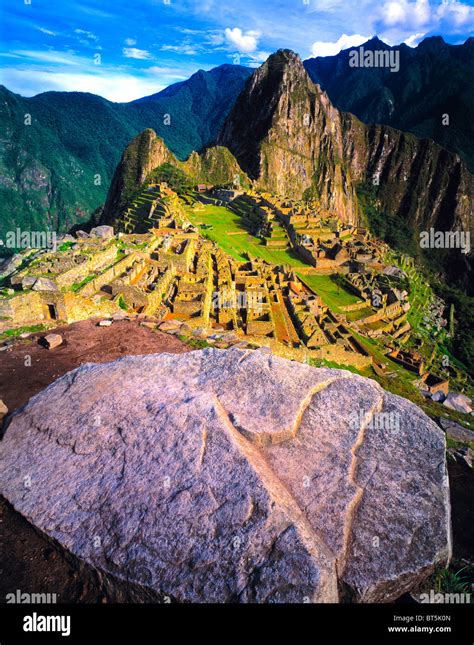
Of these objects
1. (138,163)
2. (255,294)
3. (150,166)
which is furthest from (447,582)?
(138,163)

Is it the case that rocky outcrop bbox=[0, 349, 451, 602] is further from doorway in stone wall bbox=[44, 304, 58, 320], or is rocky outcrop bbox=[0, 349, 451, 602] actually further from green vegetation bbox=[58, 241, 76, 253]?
green vegetation bbox=[58, 241, 76, 253]

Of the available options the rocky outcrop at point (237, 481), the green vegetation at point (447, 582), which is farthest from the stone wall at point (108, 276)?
the green vegetation at point (447, 582)

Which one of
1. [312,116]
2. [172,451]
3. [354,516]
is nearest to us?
[354,516]

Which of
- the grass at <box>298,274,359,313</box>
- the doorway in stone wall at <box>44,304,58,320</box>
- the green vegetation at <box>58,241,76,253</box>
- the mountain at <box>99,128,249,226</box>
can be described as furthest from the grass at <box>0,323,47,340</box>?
the mountain at <box>99,128,249,226</box>

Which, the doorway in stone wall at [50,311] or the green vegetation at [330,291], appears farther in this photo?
the green vegetation at [330,291]

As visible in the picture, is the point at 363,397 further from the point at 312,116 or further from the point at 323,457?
the point at 312,116

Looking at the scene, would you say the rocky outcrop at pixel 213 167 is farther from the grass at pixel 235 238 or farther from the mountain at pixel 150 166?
the grass at pixel 235 238

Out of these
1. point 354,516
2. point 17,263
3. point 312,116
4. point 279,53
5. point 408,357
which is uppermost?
point 279,53

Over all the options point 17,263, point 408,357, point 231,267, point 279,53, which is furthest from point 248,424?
point 279,53

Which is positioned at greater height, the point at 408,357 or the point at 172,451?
the point at 172,451
